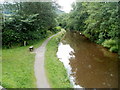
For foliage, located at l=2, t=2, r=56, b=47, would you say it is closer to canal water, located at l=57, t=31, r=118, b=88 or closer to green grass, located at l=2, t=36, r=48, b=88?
green grass, located at l=2, t=36, r=48, b=88

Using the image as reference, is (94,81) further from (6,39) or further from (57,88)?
(6,39)

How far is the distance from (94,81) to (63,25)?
58816 millimetres

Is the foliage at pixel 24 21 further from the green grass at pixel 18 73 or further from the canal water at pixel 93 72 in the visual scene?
the canal water at pixel 93 72

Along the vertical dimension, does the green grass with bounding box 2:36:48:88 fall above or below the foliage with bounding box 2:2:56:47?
below

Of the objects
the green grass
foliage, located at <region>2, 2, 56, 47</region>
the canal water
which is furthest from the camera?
foliage, located at <region>2, 2, 56, 47</region>

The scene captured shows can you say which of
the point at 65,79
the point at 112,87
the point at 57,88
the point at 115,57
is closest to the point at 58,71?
the point at 65,79

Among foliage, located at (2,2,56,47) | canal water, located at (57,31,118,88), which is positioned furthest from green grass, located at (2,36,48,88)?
foliage, located at (2,2,56,47)

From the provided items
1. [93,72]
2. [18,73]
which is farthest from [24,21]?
[93,72]

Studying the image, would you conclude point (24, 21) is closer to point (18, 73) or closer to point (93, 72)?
point (18, 73)

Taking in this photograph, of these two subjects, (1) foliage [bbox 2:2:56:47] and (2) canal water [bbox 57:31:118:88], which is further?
(1) foliage [bbox 2:2:56:47]

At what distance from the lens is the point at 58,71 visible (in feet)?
39.4

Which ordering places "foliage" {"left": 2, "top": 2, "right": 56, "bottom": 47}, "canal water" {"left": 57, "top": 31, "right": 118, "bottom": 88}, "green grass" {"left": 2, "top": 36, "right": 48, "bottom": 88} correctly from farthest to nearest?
"foliage" {"left": 2, "top": 2, "right": 56, "bottom": 47} → "canal water" {"left": 57, "top": 31, "right": 118, "bottom": 88} → "green grass" {"left": 2, "top": 36, "right": 48, "bottom": 88}

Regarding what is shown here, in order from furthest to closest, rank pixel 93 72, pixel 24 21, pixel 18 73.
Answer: pixel 24 21
pixel 93 72
pixel 18 73

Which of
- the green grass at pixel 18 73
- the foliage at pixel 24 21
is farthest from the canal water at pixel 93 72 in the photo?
the foliage at pixel 24 21
